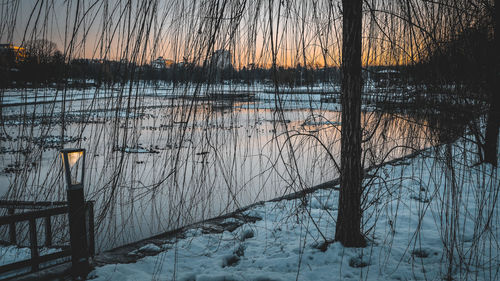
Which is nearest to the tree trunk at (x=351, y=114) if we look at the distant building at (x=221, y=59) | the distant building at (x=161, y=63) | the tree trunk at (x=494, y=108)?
the tree trunk at (x=494, y=108)

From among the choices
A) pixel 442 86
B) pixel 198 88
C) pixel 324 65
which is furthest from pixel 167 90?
pixel 442 86

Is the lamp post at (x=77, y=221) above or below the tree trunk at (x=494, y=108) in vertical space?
below

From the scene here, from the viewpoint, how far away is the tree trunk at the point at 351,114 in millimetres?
1832

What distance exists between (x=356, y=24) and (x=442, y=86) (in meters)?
0.64

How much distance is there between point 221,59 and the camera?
1427 millimetres

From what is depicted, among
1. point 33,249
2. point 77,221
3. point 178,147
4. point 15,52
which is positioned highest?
point 15,52

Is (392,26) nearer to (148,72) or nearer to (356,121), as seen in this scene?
(356,121)

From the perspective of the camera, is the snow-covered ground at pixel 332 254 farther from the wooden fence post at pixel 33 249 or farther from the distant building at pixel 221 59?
the distant building at pixel 221 59

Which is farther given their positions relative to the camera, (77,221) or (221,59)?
(77,221)

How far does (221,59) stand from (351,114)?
94 cm

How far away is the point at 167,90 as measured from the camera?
1483 millimetres

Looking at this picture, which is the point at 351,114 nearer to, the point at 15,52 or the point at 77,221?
the point at 15,52

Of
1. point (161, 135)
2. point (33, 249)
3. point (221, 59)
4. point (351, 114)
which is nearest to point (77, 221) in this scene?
point (33, 249)

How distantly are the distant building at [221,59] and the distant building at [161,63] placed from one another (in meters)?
0.23
